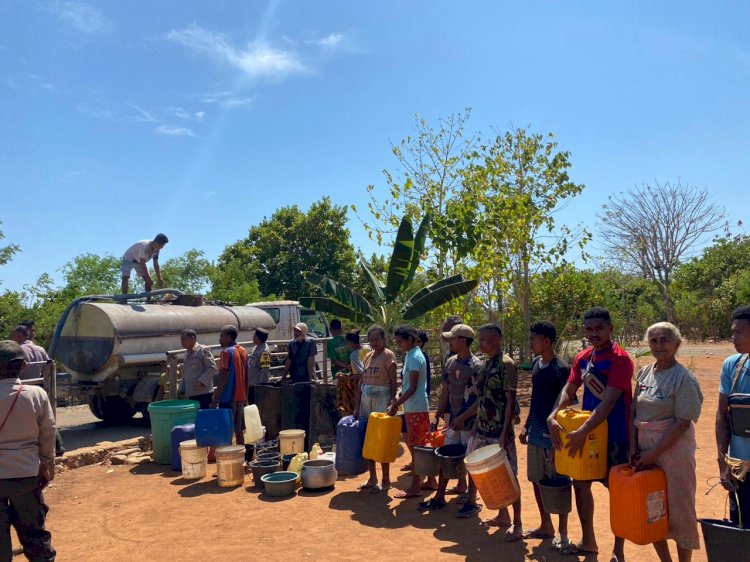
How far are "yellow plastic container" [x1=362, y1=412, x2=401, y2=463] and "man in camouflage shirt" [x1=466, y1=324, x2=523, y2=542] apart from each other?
0.98 meters

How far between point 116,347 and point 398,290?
5.25m

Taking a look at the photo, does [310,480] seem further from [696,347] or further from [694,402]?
[696,347]

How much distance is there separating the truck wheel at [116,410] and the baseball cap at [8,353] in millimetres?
7674

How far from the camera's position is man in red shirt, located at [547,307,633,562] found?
151 inches

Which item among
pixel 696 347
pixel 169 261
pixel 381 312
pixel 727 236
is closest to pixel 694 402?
pixel 381 312

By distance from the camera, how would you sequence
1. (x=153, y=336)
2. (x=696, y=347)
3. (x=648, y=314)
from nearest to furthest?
(x=153, y=336) < (x=696, y=347) < (x=648, y=314)

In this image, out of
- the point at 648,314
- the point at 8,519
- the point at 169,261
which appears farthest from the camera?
the point at 169,261

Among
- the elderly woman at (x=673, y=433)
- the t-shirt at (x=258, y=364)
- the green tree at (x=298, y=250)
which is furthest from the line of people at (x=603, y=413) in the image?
the green tree at (x=298, y=250)

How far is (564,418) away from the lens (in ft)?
13.1

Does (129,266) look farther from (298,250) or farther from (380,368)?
(298,250)

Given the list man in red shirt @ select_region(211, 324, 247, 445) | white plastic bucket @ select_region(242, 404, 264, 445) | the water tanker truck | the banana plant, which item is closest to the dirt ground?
white plastic bucket @ select_region(242, 404, 264, 445)

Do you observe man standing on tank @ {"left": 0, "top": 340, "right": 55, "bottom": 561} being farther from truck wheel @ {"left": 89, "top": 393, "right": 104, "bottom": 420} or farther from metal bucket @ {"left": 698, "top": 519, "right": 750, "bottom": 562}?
truck wheel @ {"left": 89, "top": 393, "right": 104, "bottom": 420}

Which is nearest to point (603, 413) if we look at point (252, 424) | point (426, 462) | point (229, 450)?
point (426, 462)

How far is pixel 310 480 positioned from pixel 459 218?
27.4 feet
